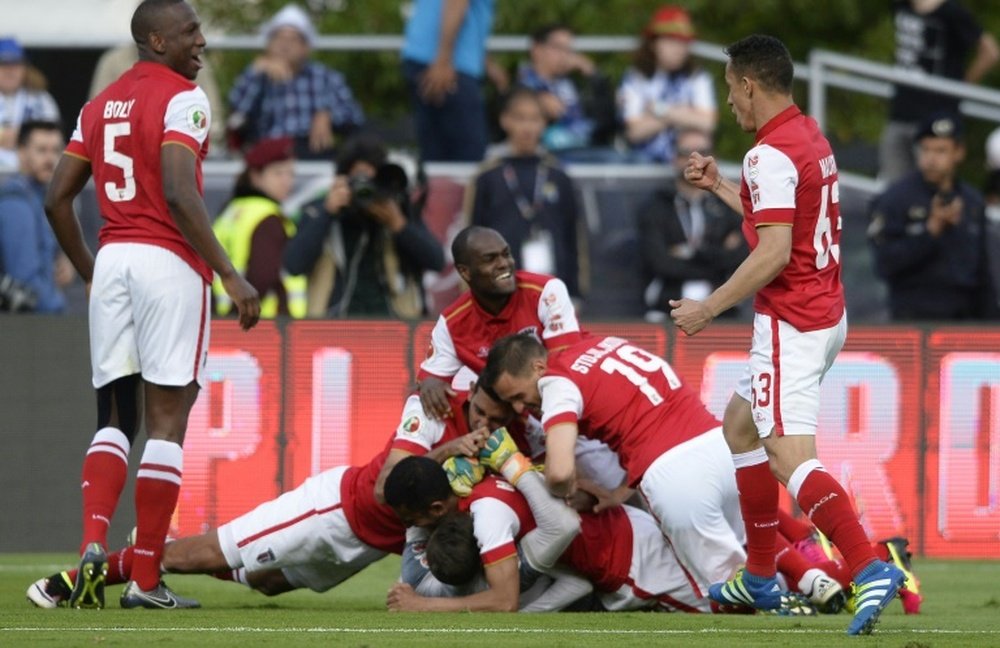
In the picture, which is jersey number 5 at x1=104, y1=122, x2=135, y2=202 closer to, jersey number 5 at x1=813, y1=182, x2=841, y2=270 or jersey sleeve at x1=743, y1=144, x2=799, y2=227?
jersey sleeve at x1=743, y1=144, x2=799, y2=227

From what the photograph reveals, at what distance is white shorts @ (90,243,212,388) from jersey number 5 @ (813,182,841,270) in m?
2.77

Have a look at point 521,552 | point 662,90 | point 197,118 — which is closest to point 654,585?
point 521,552

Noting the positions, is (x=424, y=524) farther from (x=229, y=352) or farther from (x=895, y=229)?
(x=895, y=229)

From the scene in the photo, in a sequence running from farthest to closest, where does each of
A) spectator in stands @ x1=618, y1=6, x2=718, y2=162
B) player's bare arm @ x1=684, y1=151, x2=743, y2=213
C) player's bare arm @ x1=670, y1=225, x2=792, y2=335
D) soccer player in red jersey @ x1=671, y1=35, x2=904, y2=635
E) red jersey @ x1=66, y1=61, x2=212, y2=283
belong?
spectator in stands @ x1=618, y1=6, x2=718, y2=162 → red jersey @ x1=66, y1=61, x2=212, y2=283 → player's bare arm @ x1=684, y1=151, x2=743, y2=213 → soccer player in red jersey @ x1=671, y1=35, x2=904, y2=635 → player's bare arm @ x1=670, y1=225, x2=792, y2=335

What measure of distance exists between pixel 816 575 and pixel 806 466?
55.4 inches

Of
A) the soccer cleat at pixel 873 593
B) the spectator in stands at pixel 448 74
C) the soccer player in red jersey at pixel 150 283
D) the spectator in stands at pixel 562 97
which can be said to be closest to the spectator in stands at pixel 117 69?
the spectator in stands at pixel 448 74

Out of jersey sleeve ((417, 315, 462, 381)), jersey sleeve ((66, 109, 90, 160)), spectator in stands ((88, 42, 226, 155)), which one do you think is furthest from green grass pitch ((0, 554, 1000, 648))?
spectator in stands ((88, 42, 226, 155))

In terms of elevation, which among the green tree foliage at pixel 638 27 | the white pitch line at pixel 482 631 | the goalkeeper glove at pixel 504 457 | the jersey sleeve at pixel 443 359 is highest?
the green tree foliage at pixel 638 27

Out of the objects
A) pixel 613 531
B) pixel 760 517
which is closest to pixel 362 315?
pixel 613 531

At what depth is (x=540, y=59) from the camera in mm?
15016

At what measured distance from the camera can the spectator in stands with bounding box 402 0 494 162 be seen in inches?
556

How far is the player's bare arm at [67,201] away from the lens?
29.5 feet

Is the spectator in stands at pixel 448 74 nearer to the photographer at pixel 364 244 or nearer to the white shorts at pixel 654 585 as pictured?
the photographer at pixel 364 244

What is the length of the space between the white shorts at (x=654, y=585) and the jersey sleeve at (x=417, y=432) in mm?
1115
